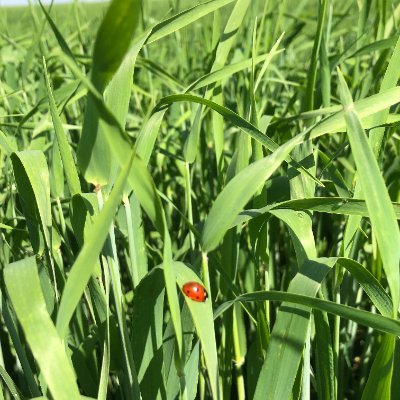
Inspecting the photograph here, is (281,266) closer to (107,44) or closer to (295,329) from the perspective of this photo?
(295,329)

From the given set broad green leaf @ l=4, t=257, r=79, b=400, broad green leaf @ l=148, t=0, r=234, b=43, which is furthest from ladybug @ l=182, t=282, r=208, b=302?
broad green leaf @ l=148, t=0, r=234, b=43

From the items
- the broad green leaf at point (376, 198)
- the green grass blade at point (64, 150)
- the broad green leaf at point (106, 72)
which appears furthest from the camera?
the green grass blade at point (64, 150)

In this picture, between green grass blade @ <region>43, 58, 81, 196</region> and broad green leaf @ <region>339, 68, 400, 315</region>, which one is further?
green grass blade @ <region>43, 58, 81, 196</region>

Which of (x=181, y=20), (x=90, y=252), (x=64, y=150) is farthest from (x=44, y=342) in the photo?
(x=181, y=20)

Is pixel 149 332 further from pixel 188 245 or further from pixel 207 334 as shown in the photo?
pixel 188 245

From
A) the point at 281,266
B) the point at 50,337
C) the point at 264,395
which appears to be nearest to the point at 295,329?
the point at 264,395

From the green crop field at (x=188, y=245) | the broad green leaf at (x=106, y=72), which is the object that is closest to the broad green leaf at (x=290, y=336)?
the green crop field at (x=188, y=245)

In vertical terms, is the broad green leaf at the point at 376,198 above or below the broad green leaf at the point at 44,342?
above

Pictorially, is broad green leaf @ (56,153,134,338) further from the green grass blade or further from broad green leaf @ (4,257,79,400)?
the green grass blade

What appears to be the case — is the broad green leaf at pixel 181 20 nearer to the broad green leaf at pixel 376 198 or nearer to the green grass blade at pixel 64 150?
the green grass blade at pixel 64 150
